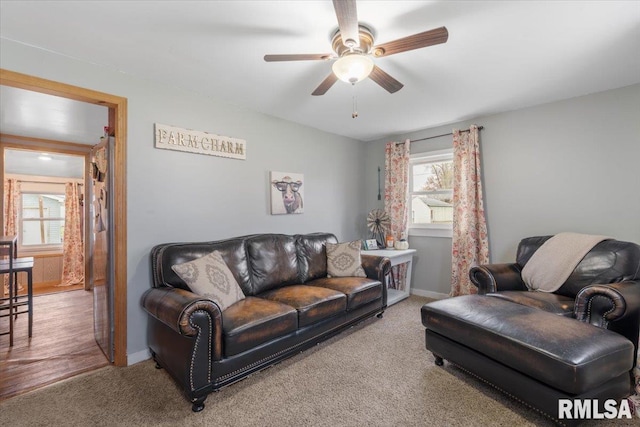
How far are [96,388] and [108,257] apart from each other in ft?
3.16

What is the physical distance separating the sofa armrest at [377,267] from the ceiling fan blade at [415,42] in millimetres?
2211

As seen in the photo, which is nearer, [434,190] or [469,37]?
[469,37]

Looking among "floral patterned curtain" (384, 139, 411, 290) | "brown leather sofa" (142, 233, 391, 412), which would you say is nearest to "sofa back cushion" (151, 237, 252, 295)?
"brown leather sofa" (142, 233, 391, 412)

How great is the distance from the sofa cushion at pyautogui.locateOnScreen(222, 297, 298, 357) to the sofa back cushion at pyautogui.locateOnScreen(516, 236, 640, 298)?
2440 millimetres

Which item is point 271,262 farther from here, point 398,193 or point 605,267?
point 605,267

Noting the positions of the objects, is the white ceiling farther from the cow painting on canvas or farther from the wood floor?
the wood floor

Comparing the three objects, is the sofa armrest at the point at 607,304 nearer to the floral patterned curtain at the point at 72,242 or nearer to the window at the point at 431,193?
the window at the point at 431,193

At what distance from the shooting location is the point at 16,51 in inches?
77.4

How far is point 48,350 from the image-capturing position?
263cm

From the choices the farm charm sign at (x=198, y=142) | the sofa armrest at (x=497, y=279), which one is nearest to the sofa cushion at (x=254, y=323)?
the farm charm sign at (x=198, y=142)

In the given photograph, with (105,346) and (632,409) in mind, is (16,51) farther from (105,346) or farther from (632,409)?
(632,409)

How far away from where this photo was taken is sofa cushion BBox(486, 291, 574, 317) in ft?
7.43

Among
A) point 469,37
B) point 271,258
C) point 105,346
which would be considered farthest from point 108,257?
point 469,37

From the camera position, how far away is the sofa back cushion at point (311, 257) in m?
3.26
